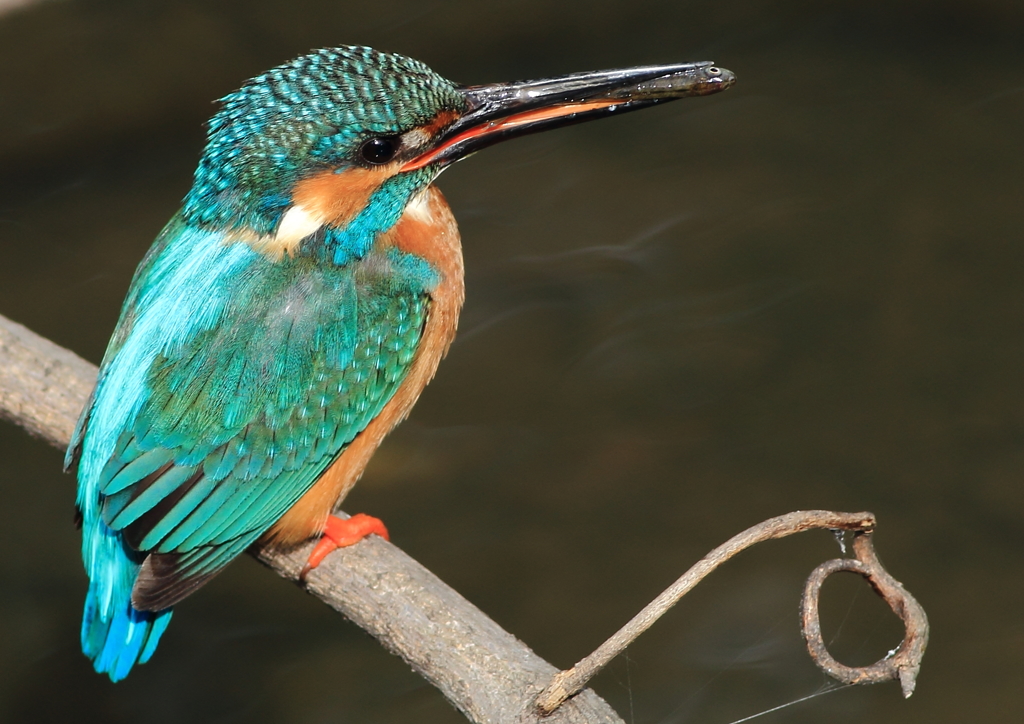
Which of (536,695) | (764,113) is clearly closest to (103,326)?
(764,113)

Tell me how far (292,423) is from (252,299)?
0.28 metres

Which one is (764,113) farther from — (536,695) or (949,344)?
(536,695)

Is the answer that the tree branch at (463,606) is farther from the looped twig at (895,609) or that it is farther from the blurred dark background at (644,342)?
the blurred dark background at (644,342)

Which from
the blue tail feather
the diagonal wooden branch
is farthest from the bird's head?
the blue tail feather

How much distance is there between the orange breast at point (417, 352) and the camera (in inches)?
Result: 106

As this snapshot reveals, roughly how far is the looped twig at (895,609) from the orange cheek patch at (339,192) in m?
1.21

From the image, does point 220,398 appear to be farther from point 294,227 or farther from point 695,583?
point 695,583

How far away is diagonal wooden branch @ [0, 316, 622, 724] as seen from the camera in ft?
7.04

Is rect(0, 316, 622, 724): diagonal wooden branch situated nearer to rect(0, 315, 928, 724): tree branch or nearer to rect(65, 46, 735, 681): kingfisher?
rect(0, 315, 928, 724): tree branch

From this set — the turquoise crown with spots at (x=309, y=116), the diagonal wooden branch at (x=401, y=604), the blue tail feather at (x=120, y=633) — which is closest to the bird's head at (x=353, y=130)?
the turquoise crown with spots at (x=309, y=116)

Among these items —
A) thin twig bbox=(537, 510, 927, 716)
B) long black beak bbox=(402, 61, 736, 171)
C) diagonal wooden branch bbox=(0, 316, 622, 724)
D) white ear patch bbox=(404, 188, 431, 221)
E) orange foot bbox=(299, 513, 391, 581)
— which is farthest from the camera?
white ear patch bbox=(404, 188, 431, 221)

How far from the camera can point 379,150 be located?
2.47 m

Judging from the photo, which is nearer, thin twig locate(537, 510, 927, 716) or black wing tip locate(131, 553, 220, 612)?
thin twig locate(537, 510, 927, 716)

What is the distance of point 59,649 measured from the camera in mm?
4027
